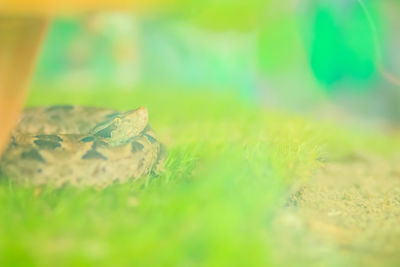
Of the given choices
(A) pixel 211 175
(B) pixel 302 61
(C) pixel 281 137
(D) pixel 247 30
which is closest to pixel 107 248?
(A) pixel 211 175

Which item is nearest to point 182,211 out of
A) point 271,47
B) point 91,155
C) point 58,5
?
point 91,155

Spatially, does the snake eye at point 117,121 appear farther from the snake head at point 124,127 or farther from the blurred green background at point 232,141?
the blurred green background at point 232,141

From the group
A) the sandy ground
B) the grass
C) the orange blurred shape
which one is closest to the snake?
the grass

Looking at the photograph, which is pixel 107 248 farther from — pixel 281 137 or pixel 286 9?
pixel 286 9

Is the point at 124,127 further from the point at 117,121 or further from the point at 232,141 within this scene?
the point at 232,141

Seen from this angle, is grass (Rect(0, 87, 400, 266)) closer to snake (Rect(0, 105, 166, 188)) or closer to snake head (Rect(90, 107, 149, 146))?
snake (Rect(0, 105, 166, 188))

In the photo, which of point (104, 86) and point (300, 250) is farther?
point (104, 86)
